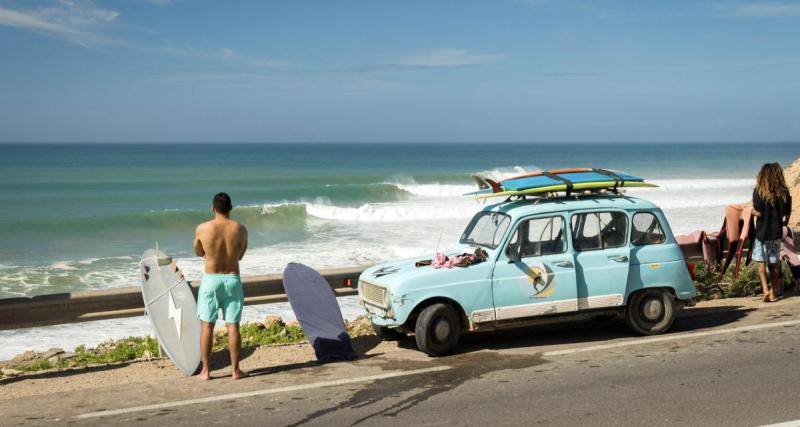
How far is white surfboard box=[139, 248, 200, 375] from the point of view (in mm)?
8656

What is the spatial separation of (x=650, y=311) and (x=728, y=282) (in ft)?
9.91

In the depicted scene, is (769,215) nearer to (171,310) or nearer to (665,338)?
(665,338)

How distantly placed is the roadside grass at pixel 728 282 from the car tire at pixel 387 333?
4644mm

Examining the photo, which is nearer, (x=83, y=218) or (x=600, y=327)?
(x=600, y=327)

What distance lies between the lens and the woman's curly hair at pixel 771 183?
438 inches

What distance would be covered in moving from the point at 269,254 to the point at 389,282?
14918 millimetres

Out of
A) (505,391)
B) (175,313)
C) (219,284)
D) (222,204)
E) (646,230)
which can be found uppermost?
(222,204)

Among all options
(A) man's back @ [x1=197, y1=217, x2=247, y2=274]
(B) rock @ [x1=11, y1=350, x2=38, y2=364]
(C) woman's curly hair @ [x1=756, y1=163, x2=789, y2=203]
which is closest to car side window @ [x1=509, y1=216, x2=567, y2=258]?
(A) man's back @ [x1=197, y1=217, x2=247, y2=274]

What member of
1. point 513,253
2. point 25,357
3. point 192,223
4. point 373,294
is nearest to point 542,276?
point 513,253

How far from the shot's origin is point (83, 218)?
3547 cm

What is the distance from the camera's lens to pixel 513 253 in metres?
9.30

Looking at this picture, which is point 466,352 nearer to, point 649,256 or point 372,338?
point 372,338

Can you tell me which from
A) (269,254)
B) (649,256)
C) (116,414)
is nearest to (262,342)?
(116,414)

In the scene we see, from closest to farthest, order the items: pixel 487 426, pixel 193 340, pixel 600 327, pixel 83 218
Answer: pixel 487 426 → pixel 193 340 → pixel 600 327 → pixel 83 218
